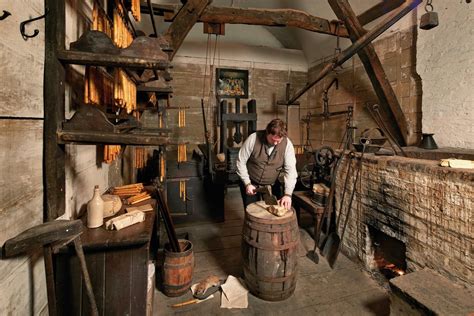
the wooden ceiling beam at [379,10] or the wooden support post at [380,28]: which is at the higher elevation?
the wooden ceiling beam at [379,10]

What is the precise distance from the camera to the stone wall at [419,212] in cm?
174

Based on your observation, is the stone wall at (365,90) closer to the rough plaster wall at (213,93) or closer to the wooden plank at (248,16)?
the rough plaster wall at (213,93)

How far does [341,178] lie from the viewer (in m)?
2.98

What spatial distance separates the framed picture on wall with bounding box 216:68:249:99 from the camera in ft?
18.5

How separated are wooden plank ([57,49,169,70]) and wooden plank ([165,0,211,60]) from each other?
1.86m

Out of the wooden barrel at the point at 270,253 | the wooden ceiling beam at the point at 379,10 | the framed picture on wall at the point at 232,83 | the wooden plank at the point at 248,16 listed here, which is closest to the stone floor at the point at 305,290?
the wooden barrel at the point at 270,253

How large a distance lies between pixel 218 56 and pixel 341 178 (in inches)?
160

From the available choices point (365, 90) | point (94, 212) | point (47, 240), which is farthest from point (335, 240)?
point (47, 240)

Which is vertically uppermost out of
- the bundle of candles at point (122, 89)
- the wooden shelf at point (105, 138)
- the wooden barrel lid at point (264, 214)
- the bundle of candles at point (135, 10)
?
the bundle of candles at point (135, 10)

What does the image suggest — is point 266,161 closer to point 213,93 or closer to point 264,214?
point 264,214

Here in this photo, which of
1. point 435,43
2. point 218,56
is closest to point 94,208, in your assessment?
point 435,43

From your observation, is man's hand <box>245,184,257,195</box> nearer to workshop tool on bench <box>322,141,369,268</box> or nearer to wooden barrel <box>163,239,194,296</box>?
wooden barrel <box>163,239,194,296</box>

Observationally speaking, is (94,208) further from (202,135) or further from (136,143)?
(202,135)

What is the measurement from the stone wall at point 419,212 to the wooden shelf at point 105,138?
2.05 meters
